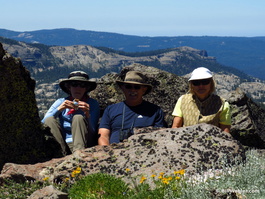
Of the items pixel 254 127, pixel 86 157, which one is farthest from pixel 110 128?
pixel 254 127

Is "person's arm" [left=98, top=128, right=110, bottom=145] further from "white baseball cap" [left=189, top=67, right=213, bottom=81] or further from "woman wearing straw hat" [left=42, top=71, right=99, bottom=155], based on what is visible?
"white baseball cap" [left=189, top=67, right=213, bottom=81]

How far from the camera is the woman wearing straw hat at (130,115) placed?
979cm

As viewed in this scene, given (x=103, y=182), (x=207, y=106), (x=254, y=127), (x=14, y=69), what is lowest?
(x=254, y=127)

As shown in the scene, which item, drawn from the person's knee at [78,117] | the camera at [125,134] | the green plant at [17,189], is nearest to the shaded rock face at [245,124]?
the camera at [125,134]

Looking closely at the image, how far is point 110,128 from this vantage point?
33.0 ft

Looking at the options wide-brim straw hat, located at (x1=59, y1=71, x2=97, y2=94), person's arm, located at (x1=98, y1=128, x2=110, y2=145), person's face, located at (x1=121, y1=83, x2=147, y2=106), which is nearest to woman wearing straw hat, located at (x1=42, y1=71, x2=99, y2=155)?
wide-brim straw hat, located at (x1=59, y1=71, x2=97, y2=94)

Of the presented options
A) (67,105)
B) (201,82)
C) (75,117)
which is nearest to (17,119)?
(67,105)

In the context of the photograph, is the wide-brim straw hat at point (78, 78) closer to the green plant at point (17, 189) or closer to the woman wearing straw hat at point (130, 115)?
the woman wearing straw hat at point (130, 115)

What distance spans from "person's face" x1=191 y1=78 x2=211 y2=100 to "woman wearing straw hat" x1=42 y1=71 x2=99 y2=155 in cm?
289

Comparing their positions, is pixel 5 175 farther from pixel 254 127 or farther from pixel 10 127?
pixel 254 127

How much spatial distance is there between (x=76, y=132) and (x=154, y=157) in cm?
298

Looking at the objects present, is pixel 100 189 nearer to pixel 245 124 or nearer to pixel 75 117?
pixel 75 117

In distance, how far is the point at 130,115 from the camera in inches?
391

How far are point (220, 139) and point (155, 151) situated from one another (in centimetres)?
136
